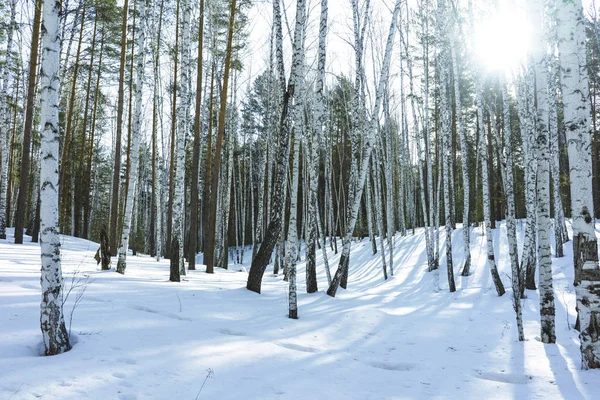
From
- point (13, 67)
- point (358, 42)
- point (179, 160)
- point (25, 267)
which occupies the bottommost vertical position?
point (25, 267)

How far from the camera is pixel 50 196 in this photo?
11.9ft

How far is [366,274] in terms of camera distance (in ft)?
53.7

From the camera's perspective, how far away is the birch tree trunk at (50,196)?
3.53 metres

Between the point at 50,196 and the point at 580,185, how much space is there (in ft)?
19.5

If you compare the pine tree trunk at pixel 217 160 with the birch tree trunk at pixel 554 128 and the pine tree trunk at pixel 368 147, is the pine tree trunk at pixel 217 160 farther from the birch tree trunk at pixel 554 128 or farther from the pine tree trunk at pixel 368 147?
the birch tree trunk at pixel 554 128

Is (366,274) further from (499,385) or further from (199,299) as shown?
(499,385)

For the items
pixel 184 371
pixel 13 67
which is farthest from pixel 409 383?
pixel 13 67

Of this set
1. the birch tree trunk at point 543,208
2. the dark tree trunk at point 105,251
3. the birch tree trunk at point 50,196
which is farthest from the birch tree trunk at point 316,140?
the dark tree trunk at point 105,251

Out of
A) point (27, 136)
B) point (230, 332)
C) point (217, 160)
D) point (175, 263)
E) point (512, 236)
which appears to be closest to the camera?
point (230, 332)

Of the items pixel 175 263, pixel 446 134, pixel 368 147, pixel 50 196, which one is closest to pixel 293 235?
pixel 368 147

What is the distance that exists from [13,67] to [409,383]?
19.1m

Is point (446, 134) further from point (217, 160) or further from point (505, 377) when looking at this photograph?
point (505, 377)

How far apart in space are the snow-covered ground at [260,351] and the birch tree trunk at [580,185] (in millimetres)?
599

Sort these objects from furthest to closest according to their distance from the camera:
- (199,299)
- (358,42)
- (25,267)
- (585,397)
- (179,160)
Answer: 1. (358,42)
2. (179,160)
3. (25,267)
4. (199,299)
5. (585,397)
